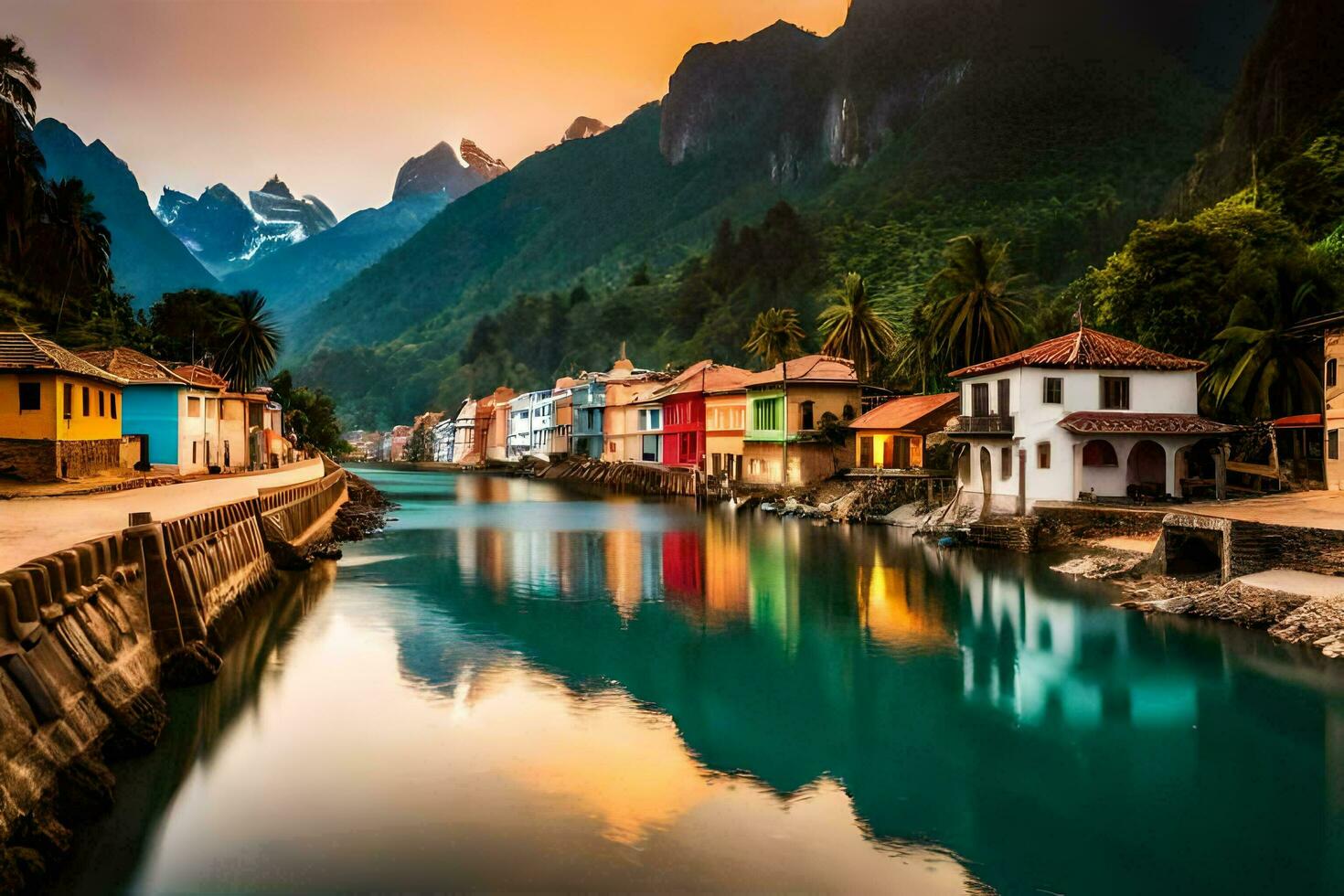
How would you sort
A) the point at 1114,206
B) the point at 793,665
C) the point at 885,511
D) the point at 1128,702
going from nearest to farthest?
the point at 1128,702
the point at 793,665
the point at 885,511
the point at 1114,206

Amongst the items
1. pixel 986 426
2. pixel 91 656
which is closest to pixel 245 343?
pixel 986 426

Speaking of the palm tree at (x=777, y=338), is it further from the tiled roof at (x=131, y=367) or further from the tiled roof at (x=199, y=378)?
the tiled roof at (x=131, y=367)

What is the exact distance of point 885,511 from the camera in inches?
2105

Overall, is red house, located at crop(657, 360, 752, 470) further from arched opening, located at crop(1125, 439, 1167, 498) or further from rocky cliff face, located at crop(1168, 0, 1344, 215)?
arched opening, located at crop(1125, 439, 1167, 498)

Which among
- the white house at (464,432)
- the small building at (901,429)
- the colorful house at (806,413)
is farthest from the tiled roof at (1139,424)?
the white house at (464,432)

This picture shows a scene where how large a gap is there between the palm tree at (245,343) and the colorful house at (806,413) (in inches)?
1525

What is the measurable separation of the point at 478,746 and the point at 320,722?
3468 mm

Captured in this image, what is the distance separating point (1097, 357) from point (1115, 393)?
61.7 inches

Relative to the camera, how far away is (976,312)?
59.6m

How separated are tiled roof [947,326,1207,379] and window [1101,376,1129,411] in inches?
20.3

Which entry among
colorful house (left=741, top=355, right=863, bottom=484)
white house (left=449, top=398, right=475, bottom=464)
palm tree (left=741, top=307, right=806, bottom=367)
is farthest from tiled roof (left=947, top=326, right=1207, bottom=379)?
white house (left=449, top=398, right=475, bottom=464)

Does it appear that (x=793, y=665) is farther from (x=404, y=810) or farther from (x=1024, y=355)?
(x=1024, y=355)

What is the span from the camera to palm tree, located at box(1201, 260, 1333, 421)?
40938mm

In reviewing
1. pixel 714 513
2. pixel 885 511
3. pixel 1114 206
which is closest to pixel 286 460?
pixel 714 513
